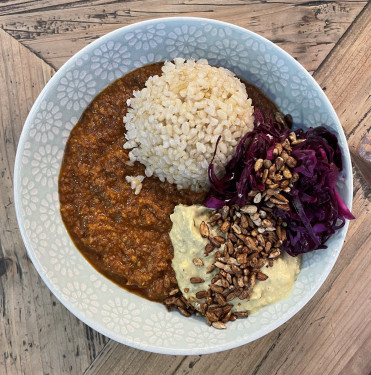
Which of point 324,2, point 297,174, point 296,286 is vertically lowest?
point 296,286

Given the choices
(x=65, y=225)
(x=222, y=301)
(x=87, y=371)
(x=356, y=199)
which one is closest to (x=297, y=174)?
(x=356, y=199)

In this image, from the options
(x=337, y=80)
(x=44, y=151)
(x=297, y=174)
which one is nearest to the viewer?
(x=297, y=174)

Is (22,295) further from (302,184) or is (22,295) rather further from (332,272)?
(332,272)

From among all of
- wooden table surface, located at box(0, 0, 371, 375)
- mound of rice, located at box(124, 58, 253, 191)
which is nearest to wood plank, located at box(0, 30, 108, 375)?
wooden table surface, located at box(0, 0, 371, 375)

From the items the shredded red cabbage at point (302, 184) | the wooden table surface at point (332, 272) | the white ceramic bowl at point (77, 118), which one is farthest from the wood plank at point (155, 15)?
the shredded red cabbage at point (302, 184)

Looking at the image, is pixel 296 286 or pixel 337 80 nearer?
pixel 296 286

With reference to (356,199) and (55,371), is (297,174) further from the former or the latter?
(55,371)
